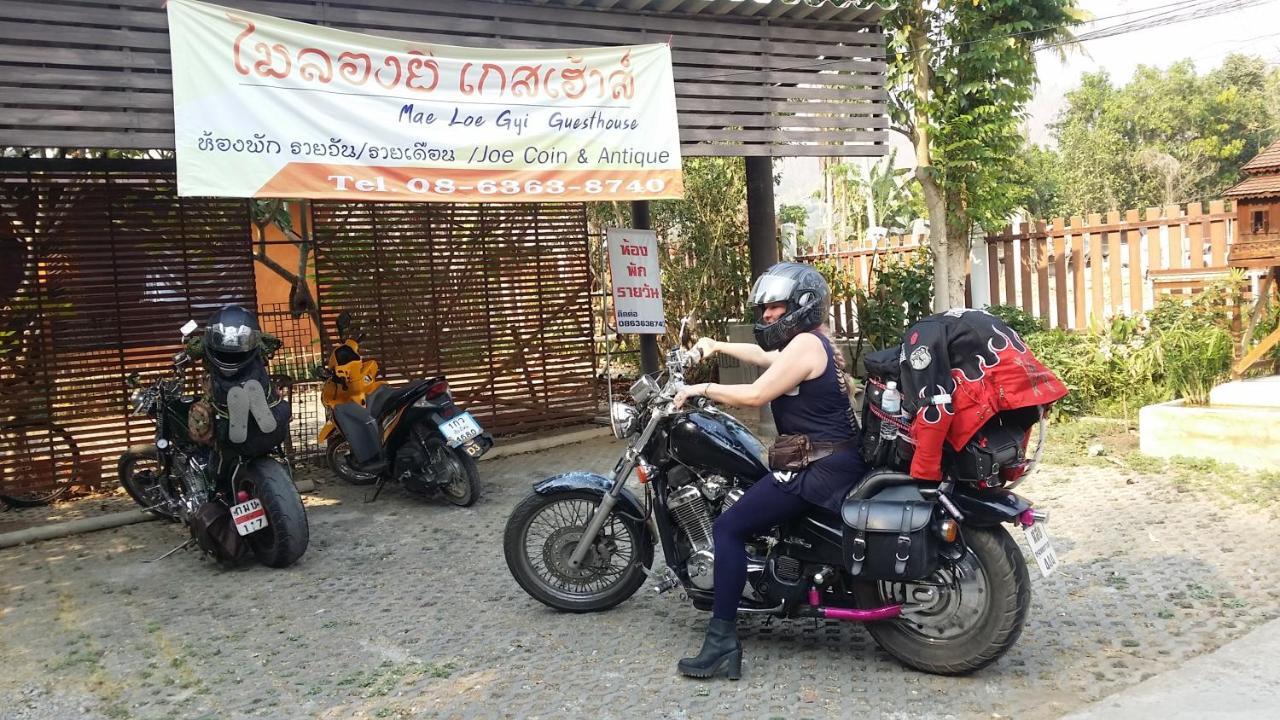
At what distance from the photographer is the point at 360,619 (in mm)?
5371

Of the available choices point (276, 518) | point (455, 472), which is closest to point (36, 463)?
point (276, 518)

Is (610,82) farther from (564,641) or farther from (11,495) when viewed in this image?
(11,495)

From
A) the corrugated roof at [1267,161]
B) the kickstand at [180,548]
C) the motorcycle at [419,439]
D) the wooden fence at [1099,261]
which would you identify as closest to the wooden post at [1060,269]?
the wooden fence at [1099,261]

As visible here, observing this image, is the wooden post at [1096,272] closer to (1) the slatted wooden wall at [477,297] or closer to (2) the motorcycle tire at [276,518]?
(1) the slatted wooden wall at [477,297]

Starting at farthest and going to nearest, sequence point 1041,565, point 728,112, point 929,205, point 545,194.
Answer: point 929,205 → point 728,112 → point 545,194 → point 1041,565

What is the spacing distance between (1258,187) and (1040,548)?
5.71 meters

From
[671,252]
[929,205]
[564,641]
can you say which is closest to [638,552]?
[564,641]

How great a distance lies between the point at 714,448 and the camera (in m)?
4.55

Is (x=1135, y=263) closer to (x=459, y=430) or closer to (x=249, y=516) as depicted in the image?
(x=459, y=430)

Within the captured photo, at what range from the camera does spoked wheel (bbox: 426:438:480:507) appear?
7.84 m

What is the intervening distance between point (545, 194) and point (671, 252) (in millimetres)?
6942

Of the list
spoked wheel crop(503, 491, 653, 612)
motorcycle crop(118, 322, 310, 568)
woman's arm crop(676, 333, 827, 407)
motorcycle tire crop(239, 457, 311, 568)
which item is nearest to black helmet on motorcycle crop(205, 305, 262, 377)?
motorcycle crop(118, 322, 310, 568)

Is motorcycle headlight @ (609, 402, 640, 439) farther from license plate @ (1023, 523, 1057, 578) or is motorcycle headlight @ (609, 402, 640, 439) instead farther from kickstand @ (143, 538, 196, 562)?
kickstand @ (143, 538, 196, 562)

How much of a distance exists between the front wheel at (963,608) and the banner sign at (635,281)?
20.0 feet
